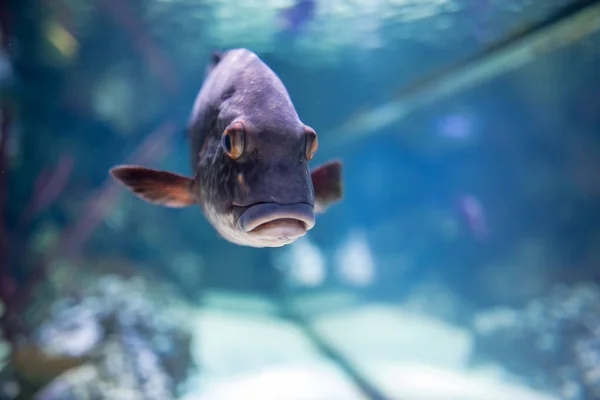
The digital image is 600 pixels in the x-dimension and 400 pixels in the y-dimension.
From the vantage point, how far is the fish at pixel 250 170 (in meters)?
1.86

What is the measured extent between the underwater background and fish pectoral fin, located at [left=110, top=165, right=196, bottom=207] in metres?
1.95

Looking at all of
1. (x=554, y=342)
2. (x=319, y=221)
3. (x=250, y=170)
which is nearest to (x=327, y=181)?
(x=250, y=170)

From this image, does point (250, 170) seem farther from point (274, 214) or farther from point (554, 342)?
point (554, 342)

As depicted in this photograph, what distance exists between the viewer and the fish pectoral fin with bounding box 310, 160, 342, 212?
2.55 meters

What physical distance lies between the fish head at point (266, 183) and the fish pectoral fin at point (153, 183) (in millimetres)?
399

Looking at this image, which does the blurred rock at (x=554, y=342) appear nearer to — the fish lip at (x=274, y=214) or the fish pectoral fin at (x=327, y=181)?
the fish pectoral fin at (x=327, y=181)

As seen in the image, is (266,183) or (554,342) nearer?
(266,183)

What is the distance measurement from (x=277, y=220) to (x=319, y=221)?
14428 mm

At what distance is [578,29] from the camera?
18.5ft

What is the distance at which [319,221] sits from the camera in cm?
1623

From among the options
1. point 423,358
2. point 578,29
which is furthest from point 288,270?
point 578,29

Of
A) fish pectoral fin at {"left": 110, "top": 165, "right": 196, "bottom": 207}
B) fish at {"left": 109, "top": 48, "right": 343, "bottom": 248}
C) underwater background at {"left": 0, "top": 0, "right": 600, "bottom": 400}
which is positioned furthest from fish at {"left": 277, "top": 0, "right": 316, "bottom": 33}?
fish pectoral fin at {"left": 110, "top": 165, "right": 196, "bottom": 207}

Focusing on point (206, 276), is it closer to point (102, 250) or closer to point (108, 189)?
point (102, 250)

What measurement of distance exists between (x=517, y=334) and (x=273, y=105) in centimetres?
904
